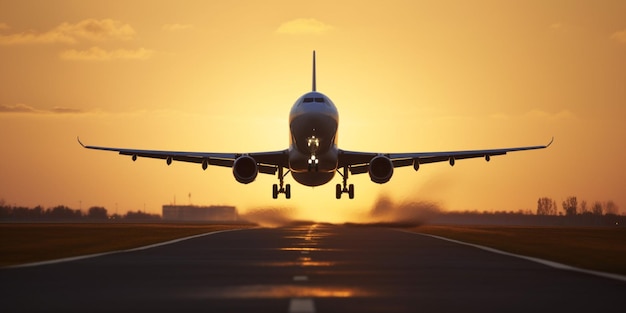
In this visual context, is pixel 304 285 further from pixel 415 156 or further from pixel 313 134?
pixel 415 156

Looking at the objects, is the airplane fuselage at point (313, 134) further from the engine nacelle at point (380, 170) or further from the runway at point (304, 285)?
the runway at point (304, 285)

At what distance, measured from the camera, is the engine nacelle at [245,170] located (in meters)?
63.5

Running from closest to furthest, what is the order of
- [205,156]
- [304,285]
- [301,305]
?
[301,305] < [304,285] < [205,156]

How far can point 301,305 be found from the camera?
14.1m

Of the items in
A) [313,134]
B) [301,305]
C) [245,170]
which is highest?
[313,134]

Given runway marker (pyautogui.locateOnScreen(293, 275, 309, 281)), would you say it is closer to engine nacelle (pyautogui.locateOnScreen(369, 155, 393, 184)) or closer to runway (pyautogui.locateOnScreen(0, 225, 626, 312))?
runway (pyautogui.locateOnScreen(0, 225, 626, 312))

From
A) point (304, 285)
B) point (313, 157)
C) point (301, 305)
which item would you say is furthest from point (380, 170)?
point (301, 305)

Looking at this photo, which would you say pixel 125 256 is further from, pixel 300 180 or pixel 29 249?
pixel 300 180

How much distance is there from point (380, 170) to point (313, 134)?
566 centimetres

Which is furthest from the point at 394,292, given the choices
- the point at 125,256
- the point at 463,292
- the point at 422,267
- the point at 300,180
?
the point at 300,180

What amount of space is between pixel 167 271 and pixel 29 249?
13.6m

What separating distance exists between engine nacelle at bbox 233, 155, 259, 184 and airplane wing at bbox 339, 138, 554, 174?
792cm

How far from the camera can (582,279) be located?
1977 centimetres

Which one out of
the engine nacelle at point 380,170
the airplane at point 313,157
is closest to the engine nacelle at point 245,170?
the airplane at point 313,157
